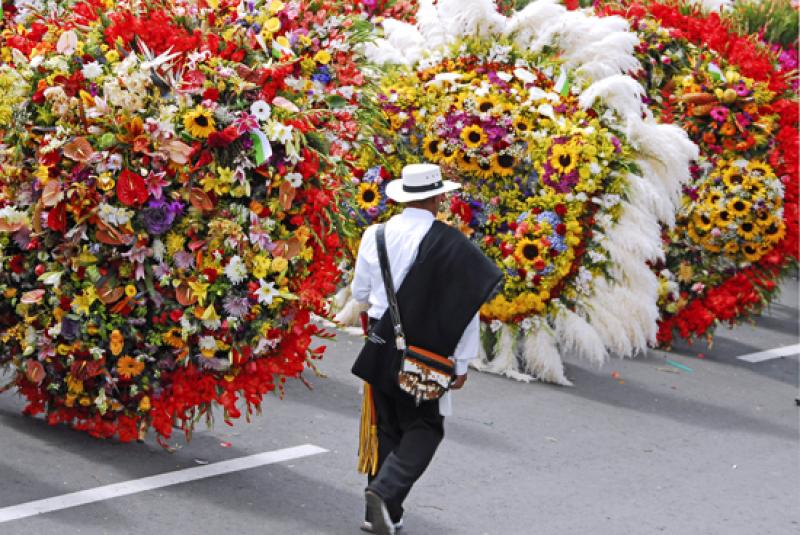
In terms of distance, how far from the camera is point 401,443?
612 centimetres

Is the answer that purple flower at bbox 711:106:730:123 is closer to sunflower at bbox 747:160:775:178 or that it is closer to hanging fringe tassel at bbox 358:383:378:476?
sunflower at bbox 747:160:775:178

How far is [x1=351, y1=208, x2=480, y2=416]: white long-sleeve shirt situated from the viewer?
20.1 ft

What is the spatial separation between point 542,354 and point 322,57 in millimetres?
3295

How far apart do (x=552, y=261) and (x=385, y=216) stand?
1349 millimetres

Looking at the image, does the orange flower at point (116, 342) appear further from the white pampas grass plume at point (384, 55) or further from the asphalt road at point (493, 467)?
the white pampas grass plume at point (384, 55)

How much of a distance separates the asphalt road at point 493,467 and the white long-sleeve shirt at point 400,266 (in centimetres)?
89

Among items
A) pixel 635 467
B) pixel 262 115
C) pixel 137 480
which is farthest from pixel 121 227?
pixel 635 467

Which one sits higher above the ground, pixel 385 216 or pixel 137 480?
pixel 385 216

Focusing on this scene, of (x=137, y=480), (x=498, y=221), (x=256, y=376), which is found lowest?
(x=137, y=480)

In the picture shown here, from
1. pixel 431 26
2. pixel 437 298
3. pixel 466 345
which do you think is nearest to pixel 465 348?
pixel 466 345

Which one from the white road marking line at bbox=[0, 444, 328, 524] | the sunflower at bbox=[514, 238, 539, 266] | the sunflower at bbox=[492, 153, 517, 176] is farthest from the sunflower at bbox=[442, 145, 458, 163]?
the white road marking line at bbox=[0, 444, 328, 524]

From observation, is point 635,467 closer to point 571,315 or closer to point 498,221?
point 571,315

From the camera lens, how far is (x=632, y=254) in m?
8.99

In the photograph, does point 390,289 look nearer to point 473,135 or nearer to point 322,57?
point 322,57
